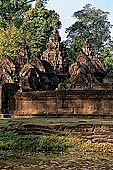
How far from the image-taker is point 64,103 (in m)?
12.5

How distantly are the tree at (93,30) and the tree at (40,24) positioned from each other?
9.90 m

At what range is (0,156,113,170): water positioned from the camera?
5961 mm

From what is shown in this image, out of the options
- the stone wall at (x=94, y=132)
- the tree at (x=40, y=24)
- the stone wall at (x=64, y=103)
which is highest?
the tree at (x=40, y=24)

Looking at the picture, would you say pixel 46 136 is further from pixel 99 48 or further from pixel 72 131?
pixel 99 48

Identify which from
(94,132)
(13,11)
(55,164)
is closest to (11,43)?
(13,11)

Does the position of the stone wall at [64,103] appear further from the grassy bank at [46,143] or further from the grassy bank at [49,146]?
the grassy bank at [49,146]

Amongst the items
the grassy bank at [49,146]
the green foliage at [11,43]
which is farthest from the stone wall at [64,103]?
the green foliage at [11,43]

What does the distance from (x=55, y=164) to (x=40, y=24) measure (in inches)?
1888

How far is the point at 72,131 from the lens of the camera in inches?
334

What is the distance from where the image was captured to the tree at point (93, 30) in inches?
2560

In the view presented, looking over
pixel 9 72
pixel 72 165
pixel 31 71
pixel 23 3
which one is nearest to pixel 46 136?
pixel 72 165

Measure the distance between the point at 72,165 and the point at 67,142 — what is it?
1.87 m

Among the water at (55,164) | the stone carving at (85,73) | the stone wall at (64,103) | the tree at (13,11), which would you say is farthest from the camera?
the tree at (13,11)

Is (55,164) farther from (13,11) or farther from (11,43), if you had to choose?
(13,11)
